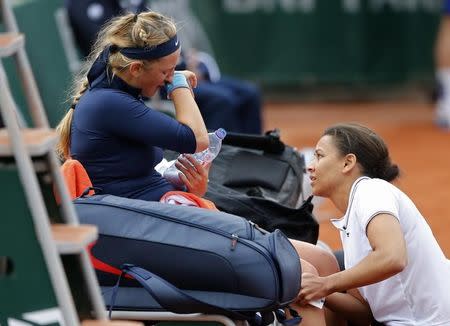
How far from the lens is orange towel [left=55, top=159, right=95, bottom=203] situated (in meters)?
3.66

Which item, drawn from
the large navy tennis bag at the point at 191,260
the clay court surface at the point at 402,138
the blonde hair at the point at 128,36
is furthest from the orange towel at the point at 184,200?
the clay court surface at the point at 402,138

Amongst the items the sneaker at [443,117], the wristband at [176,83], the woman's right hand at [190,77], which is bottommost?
the sneaker at [443,117]

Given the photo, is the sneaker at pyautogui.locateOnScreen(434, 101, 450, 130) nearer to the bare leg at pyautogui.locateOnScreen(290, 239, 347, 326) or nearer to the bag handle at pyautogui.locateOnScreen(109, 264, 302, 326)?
the bare leg at pyautogui.locateOnScreen(290, 239, 347, 326)

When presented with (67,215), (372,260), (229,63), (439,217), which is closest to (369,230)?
(372,260)

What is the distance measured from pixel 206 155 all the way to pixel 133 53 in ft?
1.73

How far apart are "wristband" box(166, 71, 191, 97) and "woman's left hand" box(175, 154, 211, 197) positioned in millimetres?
267

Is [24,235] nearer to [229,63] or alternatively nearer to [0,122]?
[0,122]

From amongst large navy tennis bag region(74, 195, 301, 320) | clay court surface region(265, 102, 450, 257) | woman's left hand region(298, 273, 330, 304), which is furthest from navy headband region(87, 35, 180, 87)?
clay court surface region(265, 102, 450, 257)

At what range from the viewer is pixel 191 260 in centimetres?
329

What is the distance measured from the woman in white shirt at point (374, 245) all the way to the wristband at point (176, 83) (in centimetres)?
54

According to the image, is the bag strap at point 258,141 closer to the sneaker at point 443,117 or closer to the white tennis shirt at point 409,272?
the white tennis shirt at point 409,272

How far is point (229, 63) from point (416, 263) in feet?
29.1

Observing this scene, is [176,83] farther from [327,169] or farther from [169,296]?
[169,296]

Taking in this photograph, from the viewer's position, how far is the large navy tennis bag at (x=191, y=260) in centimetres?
328
